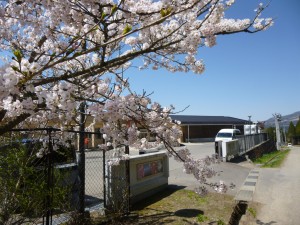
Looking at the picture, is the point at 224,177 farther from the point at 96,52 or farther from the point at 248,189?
the point at 96,52

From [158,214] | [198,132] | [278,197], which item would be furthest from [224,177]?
[198,132]

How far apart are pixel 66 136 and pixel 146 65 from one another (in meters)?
2.41

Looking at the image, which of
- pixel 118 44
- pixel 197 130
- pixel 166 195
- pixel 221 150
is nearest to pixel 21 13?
pixel 118 44

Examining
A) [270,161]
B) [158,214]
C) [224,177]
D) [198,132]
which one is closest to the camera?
[158,214]

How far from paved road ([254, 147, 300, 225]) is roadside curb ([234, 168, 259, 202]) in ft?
0.53

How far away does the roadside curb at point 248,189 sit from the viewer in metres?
8.84

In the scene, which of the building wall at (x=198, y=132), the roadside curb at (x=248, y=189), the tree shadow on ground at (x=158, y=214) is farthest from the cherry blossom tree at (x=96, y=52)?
the building wall at (x=198, y=132)

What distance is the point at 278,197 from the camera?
9.00m

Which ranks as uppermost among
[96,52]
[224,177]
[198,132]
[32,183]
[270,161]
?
[96,52]

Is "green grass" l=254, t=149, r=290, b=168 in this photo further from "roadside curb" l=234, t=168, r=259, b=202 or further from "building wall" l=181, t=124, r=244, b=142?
"building wall" l=181, t=124, r=244, b=142

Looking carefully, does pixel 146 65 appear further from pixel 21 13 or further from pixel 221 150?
pixel 221 150

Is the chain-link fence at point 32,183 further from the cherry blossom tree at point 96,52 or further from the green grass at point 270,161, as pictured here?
the green grass at point 270,161

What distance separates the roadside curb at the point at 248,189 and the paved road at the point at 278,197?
0.53ft

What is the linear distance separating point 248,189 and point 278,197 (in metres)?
1.30
